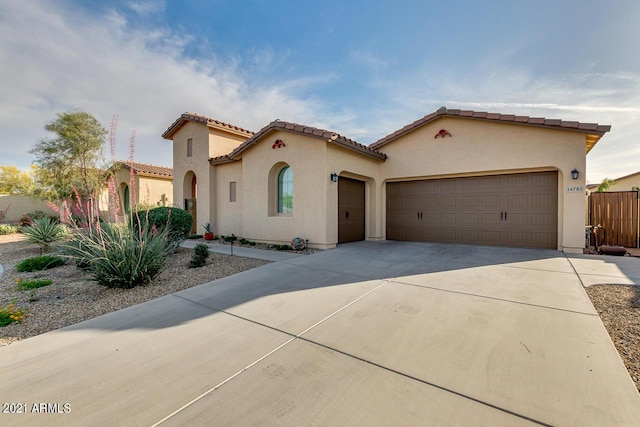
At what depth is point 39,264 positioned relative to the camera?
7055 millimetres

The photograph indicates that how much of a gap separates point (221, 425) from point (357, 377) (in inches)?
46.6

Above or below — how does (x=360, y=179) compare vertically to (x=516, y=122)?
below

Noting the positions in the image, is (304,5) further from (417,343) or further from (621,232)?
(621,232)

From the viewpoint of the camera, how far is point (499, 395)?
86.4 inches

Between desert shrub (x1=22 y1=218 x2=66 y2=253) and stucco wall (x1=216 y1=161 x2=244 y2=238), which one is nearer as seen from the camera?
desert shrub (x1=22 y1=218 x2=66 y2=253)

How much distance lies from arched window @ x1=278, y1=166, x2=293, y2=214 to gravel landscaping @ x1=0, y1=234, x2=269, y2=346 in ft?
10.5

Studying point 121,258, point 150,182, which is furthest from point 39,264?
point 150,182

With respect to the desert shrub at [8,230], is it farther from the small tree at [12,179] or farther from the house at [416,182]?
the small tree at [12,179]

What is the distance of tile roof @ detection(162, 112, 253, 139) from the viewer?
12727 millimetres

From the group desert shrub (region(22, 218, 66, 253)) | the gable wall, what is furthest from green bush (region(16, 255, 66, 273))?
the gable wall

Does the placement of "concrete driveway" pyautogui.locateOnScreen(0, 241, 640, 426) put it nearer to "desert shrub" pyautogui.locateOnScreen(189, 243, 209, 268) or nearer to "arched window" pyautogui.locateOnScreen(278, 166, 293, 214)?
"desert shrub" pyautogui.locateOnScreen(189, 243, 209, 268)

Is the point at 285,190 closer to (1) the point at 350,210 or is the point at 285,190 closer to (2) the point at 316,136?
(2) the point at 316,136

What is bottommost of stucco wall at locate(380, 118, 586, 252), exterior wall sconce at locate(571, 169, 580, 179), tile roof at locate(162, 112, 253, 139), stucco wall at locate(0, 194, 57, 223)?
stucco wall at locate(0, 194, 57, 223)

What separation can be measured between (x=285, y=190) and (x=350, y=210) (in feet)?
9.11
